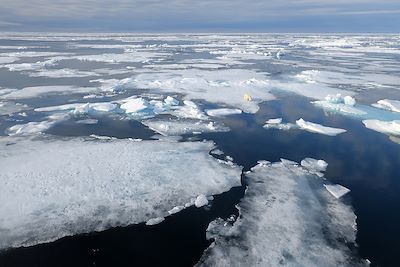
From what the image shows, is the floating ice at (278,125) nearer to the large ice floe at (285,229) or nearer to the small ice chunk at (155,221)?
the large ice floe at (285,229)

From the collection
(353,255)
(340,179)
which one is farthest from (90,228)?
(340,179)

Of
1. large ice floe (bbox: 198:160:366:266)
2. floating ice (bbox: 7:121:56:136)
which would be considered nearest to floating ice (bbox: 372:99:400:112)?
large ice floe (bbox: 198:160:366:266)

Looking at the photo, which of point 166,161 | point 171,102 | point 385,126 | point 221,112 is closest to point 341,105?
point 385,126

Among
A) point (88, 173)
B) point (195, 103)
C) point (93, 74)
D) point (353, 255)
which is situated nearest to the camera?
point (353, 255)

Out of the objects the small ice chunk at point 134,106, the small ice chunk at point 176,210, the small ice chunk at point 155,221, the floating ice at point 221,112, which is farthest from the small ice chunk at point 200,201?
the small ice chunk at point 134,106

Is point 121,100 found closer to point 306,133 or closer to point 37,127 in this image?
point 37,127

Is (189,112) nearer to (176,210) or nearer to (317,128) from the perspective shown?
(317,128)

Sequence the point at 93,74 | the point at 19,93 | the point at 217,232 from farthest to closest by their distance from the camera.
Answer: the point at 93,74 → the point at 19,93 → the point at 217,232
